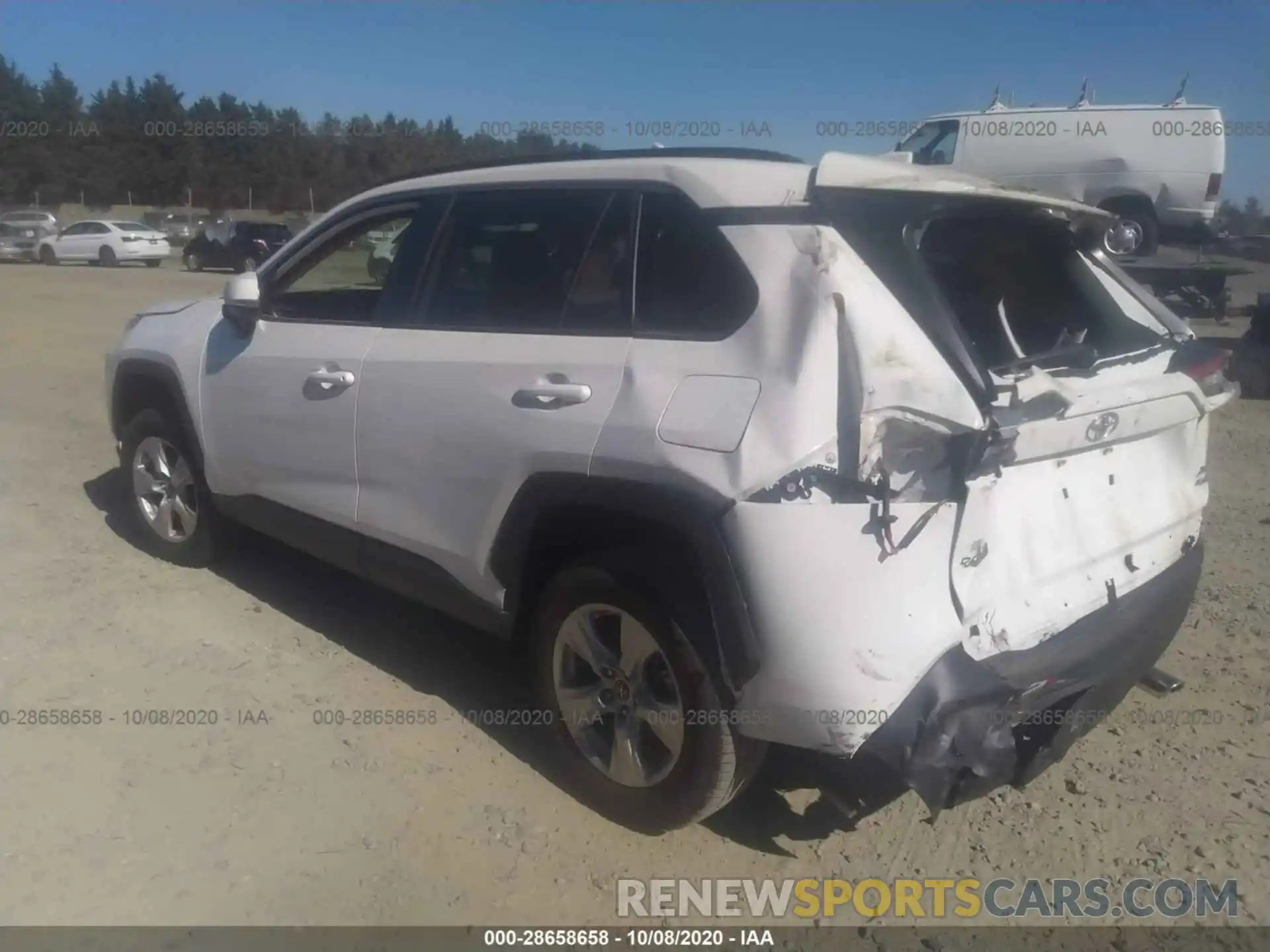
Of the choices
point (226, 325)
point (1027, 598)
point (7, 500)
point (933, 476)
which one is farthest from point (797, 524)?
point (7, 500)

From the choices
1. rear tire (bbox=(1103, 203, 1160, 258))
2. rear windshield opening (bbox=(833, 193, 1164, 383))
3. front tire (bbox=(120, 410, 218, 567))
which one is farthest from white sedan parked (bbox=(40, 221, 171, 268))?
rear windshield opening (bbox=(833, 193, 1164, 383))

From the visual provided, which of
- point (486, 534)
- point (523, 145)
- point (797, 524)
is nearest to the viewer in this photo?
point (797, 524)

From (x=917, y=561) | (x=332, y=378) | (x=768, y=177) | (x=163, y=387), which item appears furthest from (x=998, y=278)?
(x=163, y=387)

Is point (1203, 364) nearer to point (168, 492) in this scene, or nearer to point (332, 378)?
point (332, 378)

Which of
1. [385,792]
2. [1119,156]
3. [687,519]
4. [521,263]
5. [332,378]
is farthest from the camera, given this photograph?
[1119,156]

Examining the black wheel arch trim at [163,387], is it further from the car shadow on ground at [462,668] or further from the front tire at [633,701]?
the front tire at [633,701]

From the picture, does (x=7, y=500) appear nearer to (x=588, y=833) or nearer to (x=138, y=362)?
(x=138, y=362)

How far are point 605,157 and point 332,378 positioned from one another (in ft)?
4.36

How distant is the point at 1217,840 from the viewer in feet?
10.2

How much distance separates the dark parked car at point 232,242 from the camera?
2462 cm

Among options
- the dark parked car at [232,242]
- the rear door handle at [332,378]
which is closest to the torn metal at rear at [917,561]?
the rear door handle at [332,378]

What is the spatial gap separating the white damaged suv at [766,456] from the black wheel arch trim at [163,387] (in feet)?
3.35

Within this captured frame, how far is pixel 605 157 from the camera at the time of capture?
10.9 feet

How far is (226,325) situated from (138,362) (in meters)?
0.73
